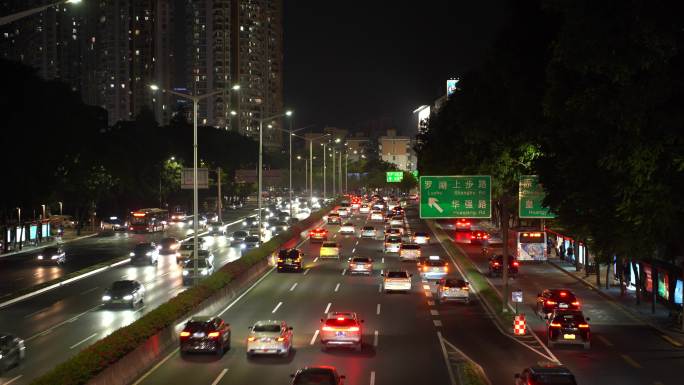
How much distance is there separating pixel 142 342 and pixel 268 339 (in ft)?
13.9

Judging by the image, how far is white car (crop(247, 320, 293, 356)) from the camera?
2903 centimetres

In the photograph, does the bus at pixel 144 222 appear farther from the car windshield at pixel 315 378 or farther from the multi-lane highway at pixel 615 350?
the car windshield at pixel 315 378

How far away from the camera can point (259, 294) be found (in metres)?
47.2

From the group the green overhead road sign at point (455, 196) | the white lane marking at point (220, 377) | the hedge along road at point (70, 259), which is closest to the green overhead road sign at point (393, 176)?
the hedge along road at point (70, 259)

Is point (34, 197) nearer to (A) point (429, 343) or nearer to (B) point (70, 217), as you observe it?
(B) point (70, 217)

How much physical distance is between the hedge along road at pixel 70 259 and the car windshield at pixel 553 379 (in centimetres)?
3026

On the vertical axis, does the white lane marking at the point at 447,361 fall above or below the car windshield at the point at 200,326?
below

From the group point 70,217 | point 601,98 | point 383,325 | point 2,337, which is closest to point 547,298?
point 383,325

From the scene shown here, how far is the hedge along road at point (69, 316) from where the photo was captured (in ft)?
95.3

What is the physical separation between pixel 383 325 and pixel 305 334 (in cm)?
415

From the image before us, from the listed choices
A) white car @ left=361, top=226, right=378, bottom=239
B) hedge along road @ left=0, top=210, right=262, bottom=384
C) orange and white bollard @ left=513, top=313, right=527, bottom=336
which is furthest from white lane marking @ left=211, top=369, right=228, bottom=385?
white car @ left=361, top=226, right=378, bottom=239

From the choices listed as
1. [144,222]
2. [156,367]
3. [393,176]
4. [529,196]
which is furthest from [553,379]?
[393,176]

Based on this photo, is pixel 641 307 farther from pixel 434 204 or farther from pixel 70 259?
pixel 70 259

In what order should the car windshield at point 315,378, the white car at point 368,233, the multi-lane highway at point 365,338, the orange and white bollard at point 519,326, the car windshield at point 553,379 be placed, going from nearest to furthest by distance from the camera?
the car windshield at point 315,378, the car windshield at point 553,379, the multi-lane highway at point 365,338, the orange and white bollard at point 519,326, the white car at point 368,233
